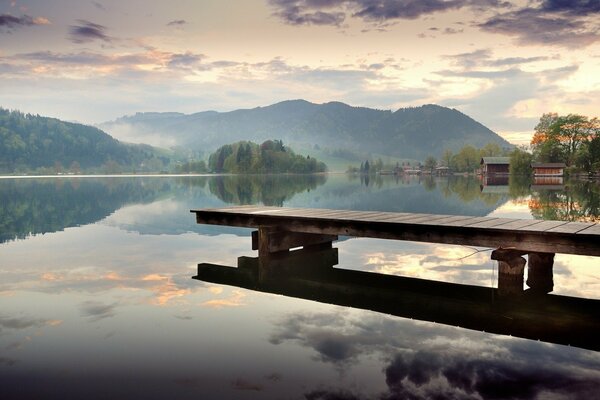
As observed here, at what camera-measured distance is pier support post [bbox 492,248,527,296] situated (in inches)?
477

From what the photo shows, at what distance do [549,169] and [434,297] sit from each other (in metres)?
123

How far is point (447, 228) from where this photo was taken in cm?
1265

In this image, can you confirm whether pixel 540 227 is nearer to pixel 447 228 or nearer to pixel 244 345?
pixel 447 228

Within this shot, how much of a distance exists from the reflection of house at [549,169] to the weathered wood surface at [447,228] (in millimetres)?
118477

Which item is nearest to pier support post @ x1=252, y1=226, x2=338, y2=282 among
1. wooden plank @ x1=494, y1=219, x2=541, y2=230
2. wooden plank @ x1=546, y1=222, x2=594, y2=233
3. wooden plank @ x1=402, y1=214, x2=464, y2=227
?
wooden plank @ x1=402, y1=214, x2=464, y2=227

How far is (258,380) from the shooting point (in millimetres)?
7871

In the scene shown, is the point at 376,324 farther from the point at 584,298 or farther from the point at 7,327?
the point at 7,327

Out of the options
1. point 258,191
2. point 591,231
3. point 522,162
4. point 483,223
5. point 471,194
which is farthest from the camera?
point 522,162

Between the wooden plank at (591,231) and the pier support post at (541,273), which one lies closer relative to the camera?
the wooden plank at (591,231)

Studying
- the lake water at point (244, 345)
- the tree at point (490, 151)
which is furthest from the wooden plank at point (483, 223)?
the tree at point (490, 151)

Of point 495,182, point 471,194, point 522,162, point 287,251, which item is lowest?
point 495,182

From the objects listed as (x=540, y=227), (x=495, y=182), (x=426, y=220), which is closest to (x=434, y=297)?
(x=426, y=220)

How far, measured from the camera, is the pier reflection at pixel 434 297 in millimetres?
10500

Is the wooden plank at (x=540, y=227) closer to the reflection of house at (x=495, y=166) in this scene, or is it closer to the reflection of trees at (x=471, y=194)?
the reflection of trees at (x=471, y=194)
